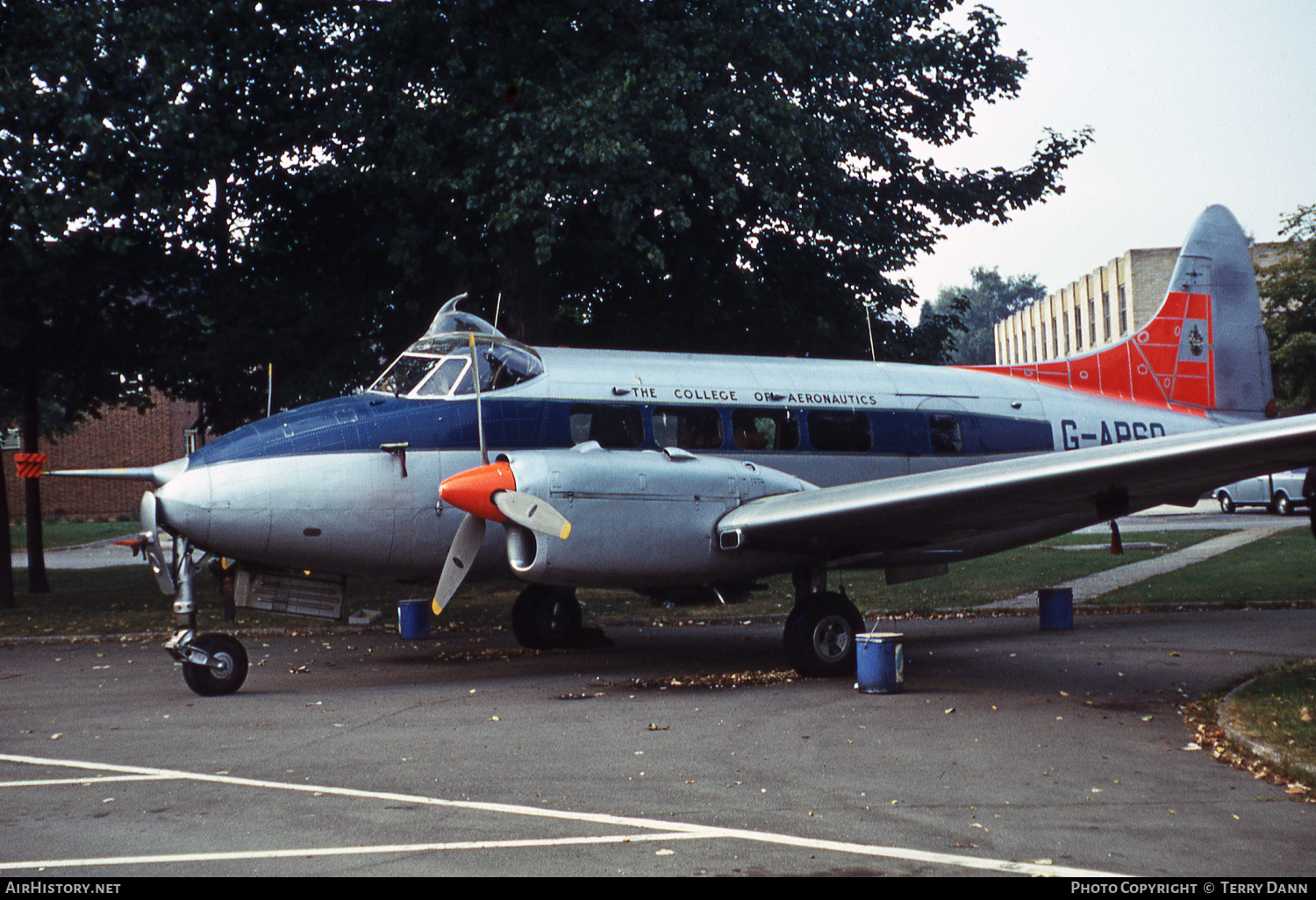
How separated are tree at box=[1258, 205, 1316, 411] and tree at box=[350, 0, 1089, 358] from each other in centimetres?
2216

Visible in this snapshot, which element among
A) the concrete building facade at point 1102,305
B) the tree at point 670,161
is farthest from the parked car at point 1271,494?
the tree at point 670,161

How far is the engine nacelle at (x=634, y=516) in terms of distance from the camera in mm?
10859

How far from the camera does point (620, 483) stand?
11227 mm

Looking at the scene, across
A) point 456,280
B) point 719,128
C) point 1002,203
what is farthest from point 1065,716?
point 1002,203

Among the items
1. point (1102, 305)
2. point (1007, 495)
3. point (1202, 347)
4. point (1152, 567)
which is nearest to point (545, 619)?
point (1007, 495)

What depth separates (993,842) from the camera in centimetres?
579

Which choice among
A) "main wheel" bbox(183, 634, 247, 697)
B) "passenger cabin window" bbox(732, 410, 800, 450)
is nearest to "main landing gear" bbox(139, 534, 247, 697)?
"main wheel" bbox(183, 634, 247, 697)


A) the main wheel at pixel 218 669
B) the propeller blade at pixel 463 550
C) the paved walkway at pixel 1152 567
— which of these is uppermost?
the propeller blade at pixel 463 550

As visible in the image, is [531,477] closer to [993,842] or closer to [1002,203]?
[993,842]

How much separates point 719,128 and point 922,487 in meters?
8.88

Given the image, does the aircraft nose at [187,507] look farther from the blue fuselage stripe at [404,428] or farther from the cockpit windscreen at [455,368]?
the cockpit windscreen at [455,368]

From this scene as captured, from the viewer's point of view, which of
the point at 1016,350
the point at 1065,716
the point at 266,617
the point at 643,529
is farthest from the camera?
the point at 1016,350

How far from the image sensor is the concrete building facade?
6112cm

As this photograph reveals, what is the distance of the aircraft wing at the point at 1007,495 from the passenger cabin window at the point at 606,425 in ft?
4.85
